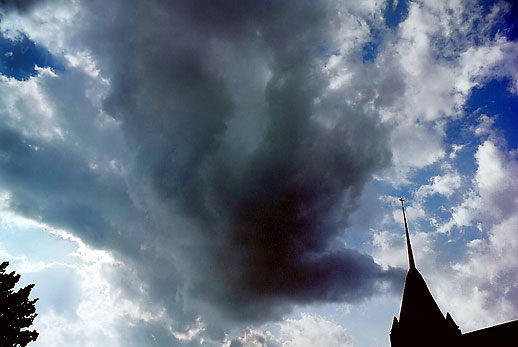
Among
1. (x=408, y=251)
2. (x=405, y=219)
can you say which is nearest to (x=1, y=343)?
(x=408, y=251)

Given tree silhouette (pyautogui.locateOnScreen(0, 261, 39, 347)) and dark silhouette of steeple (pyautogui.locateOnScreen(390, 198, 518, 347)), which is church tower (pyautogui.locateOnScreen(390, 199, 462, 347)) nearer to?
dark silhouette of steeple (pyautogui.locateOnScreen(390, 198, 518, 347))

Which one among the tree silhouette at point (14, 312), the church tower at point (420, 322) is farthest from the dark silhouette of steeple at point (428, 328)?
the tree silhouette at point (14, 312)

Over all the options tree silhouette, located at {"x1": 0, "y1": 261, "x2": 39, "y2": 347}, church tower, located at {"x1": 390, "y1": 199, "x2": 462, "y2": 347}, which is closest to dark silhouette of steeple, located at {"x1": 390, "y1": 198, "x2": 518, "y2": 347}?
church tower, located at {"x1": 390, "y1": 199, "x2": 462, "y2": 347}

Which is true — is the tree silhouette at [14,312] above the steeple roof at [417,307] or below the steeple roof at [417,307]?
below

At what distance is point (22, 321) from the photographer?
2888cm

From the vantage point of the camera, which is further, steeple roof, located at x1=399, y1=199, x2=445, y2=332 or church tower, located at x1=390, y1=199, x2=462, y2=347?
steeple roof, located at x1=399, y1=199, x2=445, y2=332

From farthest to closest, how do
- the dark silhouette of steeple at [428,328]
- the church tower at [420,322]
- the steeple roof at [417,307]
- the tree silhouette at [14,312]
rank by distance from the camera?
the steeple roof at [417,307], the church tower at [420,322], the dark silhouette of steeple at [428,328], the tree silhouette at [14,312]

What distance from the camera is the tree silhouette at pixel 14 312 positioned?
27983mm

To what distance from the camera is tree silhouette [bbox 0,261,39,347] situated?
2798 centimetres

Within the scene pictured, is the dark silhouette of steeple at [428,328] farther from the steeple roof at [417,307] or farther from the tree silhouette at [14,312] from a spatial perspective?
the tree silhouette at [14,312]

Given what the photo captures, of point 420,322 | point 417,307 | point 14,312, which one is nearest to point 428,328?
point 420,322

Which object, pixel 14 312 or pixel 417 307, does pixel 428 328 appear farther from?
pixel 14 312

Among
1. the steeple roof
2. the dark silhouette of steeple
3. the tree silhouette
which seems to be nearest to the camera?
the tree silhouette

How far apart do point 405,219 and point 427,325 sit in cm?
1564
